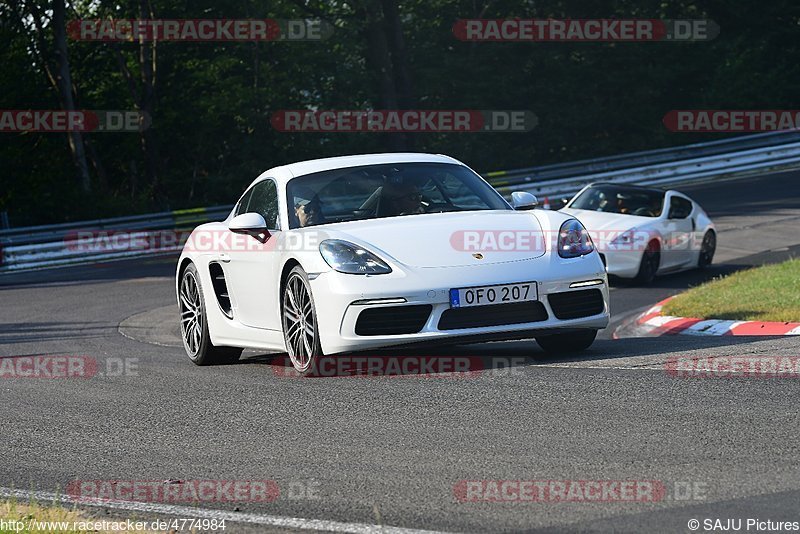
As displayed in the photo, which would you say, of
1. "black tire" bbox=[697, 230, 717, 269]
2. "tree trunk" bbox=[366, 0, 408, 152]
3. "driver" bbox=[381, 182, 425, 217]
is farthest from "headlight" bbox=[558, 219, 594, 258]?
"tree trunk" bbox=[366, 0, 408, 152]

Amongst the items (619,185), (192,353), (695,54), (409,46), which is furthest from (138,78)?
(192,353)

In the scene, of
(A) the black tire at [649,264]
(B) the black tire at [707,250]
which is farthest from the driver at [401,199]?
(B) the black tire at [707,250]

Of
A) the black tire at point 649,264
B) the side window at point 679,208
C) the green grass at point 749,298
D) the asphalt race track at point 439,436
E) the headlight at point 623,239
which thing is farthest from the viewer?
the side window at point 679,208

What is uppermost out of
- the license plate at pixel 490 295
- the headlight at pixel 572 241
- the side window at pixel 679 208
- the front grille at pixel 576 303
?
the headlight at pixel 572 241

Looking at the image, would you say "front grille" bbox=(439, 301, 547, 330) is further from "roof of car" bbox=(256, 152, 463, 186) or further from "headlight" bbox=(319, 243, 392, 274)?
"roof of car" bbox=(256, 152, 463, 186)

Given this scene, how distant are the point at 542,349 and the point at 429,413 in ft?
9.28

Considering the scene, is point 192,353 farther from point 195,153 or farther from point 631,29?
point 631,29

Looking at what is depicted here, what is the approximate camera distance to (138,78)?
39.3 metres

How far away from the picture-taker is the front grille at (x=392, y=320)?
774cm

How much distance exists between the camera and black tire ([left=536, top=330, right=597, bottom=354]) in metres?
8.66

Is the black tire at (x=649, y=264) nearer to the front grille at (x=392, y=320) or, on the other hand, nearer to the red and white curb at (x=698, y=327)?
the red and white curb at (x=698, y=327)

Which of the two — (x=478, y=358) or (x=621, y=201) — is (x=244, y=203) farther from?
(x=621, y=201)

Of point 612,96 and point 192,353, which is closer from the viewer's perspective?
point 192,353

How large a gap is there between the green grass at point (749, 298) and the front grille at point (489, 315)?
3838mm
